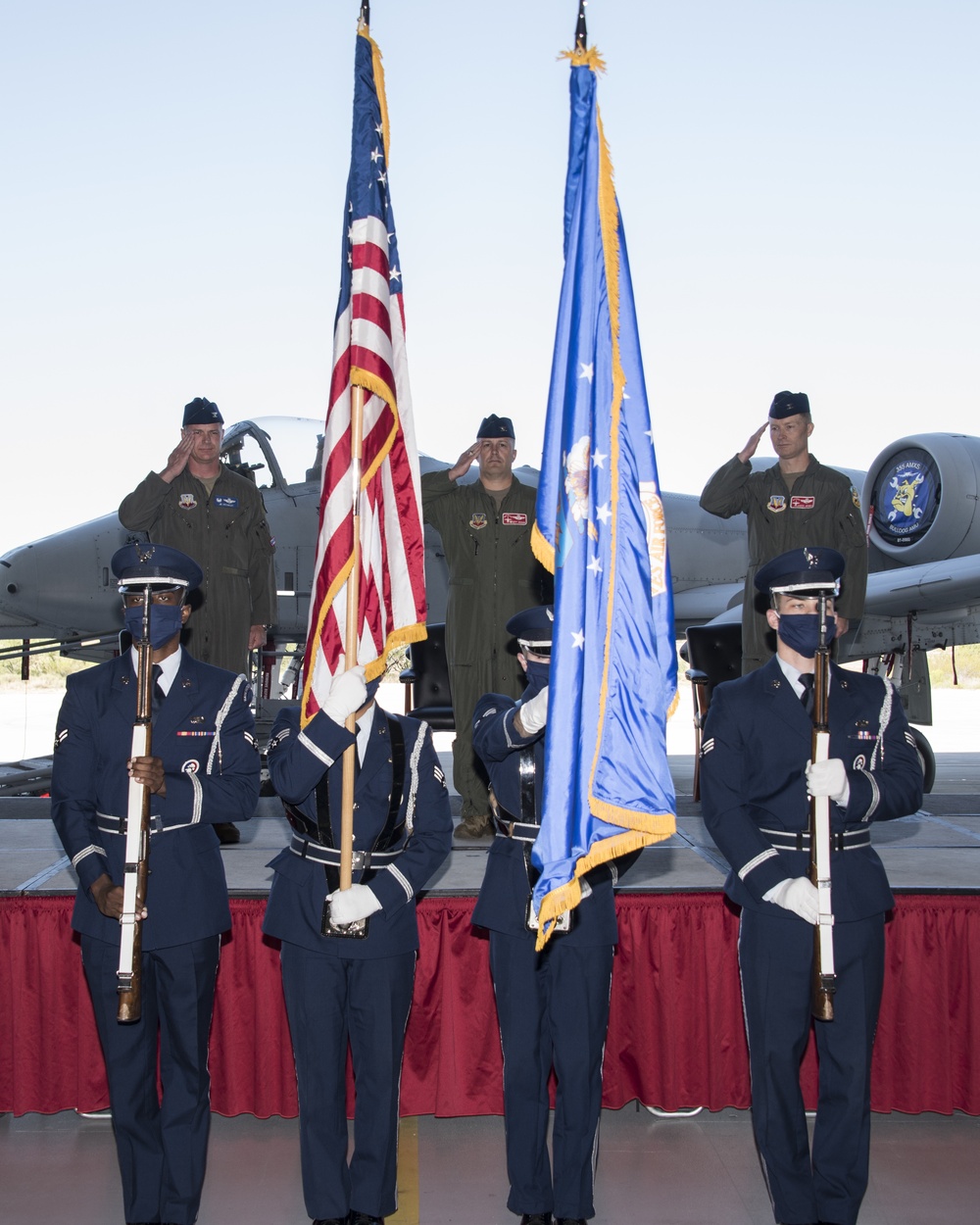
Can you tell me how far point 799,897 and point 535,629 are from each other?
3.74ft

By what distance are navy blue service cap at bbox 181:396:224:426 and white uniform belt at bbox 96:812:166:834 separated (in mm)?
2491

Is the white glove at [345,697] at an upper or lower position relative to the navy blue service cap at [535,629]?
lower

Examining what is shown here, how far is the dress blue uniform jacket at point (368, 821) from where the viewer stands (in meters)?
3.22

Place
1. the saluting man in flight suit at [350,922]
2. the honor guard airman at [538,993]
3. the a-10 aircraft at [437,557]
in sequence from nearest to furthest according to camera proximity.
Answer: the saluting man in flight suit at [350,922], the honor guard airman at [538,993], the a-10 aircraft at [437,557]

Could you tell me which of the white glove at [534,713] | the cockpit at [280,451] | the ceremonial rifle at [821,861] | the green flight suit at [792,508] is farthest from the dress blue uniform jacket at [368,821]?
the cockpit at [280,451]

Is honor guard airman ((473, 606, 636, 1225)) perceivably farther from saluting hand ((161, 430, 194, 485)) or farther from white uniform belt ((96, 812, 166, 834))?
saluting hand ((161, 430, 194, 485))

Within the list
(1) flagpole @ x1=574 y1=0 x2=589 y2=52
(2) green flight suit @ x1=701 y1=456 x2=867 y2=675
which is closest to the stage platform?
(2) green flight suit @ x1=701 y1=456 x2=867 y2=675

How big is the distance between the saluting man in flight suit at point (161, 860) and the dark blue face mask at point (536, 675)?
0.91 meters

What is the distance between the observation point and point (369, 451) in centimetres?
370

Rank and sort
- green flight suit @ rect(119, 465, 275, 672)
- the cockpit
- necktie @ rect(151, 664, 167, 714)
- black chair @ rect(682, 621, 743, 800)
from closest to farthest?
necktie @ rect(151, 664, 167, 714) → green flight suit @ rect(119, 465, 275, 672) → black chair @ rect(682, 621, 743, 800) → the cockpit

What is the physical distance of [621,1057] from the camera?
441 centimetres

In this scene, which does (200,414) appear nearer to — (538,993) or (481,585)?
(481,585)

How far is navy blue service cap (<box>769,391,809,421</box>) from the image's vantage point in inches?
213

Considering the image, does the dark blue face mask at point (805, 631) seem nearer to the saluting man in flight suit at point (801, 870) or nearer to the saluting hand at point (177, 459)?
the saluting man in flight suit at point (801, 870)
